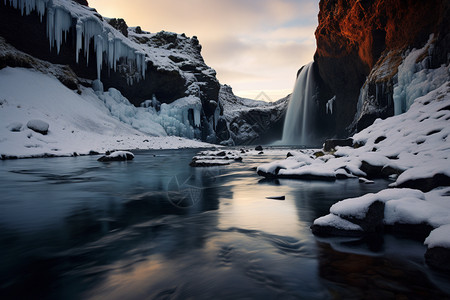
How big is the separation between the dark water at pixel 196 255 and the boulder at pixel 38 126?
621 inches

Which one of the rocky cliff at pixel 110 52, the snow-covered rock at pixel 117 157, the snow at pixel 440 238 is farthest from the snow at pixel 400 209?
the rocky cliff at pixel 110 52

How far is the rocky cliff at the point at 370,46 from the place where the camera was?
2078 cm

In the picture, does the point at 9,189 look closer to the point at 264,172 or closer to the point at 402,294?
the point at 264,172

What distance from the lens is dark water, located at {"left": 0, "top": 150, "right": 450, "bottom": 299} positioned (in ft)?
6.64

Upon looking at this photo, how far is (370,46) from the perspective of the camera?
2917 cm

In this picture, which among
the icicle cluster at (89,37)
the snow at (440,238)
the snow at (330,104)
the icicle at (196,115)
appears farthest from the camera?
the icicle at (196,115)

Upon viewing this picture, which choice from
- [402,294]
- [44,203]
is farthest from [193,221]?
[44,203]

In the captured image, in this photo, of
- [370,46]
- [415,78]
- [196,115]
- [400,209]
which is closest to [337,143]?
[415,78]

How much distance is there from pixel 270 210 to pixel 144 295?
10.0 feet

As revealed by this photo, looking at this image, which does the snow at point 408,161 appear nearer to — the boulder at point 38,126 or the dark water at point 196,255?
the dark water at point 196,255

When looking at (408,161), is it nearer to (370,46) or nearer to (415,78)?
(415,78)

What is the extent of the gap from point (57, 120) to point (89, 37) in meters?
15.0

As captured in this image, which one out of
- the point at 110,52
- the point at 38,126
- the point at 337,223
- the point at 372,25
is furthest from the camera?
the point at 110,52

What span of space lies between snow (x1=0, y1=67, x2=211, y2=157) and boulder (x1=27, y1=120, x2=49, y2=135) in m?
0.37
